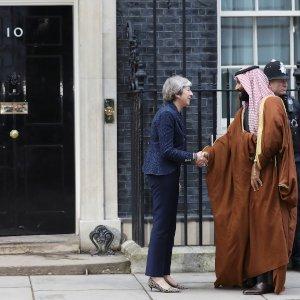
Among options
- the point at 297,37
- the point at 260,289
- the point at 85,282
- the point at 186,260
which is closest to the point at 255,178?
the point at 260,289

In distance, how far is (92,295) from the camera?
24.6 ft

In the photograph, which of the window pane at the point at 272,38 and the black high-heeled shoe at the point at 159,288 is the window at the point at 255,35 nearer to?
the window pane at the point at 272,38

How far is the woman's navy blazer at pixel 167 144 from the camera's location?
288 inches

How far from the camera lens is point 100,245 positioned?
891 cm

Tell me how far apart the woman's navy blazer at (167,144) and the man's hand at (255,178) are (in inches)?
19.8

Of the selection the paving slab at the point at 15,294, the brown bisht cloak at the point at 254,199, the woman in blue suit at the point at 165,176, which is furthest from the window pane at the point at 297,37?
the paving slab at the point at 15,294

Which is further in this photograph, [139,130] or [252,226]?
[139,130]

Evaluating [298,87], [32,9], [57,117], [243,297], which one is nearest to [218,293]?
[243,297]

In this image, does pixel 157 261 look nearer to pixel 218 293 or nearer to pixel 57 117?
pixel 218 293

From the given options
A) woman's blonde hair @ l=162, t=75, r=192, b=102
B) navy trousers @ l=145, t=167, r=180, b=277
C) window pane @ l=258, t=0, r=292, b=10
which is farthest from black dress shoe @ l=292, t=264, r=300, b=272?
window pane @ l=258, t=0, r=292, b=10

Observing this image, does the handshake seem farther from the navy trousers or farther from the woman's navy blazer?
the navy trousers

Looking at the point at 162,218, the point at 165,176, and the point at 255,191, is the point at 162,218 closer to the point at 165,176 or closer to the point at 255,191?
the point at 165,176

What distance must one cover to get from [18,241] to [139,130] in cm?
161

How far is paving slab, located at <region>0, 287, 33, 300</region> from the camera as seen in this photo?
291 inches
